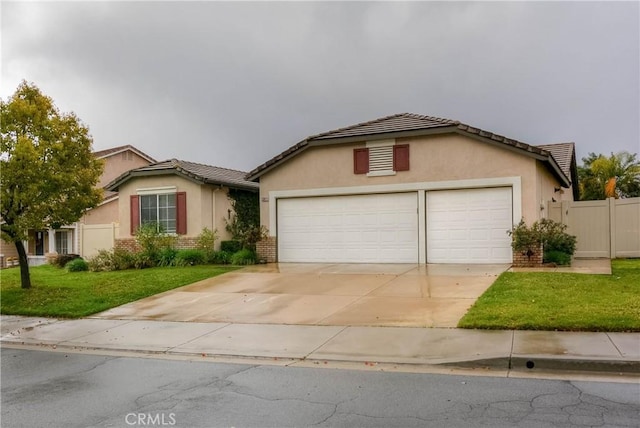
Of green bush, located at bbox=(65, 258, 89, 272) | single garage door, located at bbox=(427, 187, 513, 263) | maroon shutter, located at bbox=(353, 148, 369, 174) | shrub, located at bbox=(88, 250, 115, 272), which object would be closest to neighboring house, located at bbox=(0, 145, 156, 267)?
green bush, located at bbox=(65, 258, 89, 272)

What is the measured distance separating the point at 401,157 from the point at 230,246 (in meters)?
8.03

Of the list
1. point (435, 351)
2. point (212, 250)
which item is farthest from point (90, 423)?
point (212, 250)

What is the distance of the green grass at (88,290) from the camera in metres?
12.8

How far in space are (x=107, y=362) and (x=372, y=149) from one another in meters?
12.6

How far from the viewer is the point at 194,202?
21953 millimetres

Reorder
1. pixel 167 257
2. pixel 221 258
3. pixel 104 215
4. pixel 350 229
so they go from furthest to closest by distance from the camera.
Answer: pixel 104 215
pixel 221 258
pixel 167 257
pixel 350 229

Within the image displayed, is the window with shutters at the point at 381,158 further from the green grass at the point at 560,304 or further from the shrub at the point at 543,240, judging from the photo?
the green grass at the point at 560,304

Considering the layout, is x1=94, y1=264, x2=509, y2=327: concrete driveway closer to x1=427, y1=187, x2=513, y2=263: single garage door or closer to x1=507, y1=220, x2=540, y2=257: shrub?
x1=507, y1=220, x2=540, y2=257: shrub

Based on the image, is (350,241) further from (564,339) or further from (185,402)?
(185,402)

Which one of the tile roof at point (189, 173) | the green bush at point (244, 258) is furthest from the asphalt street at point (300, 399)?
the tile roof at point (189, 173)

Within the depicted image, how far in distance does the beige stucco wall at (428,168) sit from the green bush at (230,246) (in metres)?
2.25

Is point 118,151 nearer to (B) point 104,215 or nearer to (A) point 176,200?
(B) point 104,215

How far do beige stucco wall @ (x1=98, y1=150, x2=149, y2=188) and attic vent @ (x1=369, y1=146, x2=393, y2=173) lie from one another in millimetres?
21783

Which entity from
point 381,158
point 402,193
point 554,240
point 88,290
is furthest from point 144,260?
point 554,240
